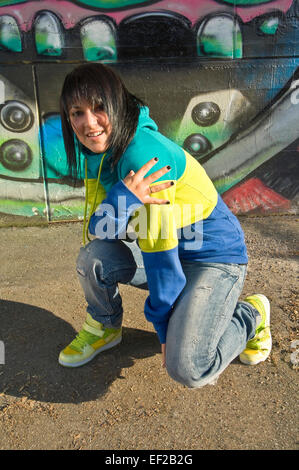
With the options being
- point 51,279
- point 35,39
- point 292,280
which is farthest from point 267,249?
point 35,39

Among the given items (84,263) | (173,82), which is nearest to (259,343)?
(84,263)

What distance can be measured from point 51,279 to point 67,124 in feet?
4.57

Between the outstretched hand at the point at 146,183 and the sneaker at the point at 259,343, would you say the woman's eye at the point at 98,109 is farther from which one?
the sneaker at the point at 259,343

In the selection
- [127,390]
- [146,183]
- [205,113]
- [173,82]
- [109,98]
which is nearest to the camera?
[146,183]

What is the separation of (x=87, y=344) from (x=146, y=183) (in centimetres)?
99

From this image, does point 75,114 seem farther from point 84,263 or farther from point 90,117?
point 84,263

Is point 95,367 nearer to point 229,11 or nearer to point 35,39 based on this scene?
point 35,39

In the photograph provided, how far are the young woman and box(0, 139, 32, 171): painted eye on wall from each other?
5.88 feet

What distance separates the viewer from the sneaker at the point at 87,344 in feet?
7.61

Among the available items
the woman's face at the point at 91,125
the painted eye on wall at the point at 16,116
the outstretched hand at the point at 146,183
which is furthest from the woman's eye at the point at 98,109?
the painted eye on wall at the point at 16,116

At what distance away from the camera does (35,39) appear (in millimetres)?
3570

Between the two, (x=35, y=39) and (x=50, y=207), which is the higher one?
(x=35, y=39)

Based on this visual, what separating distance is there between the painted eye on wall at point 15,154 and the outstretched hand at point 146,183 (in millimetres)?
2278

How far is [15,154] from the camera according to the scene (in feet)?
12.7
